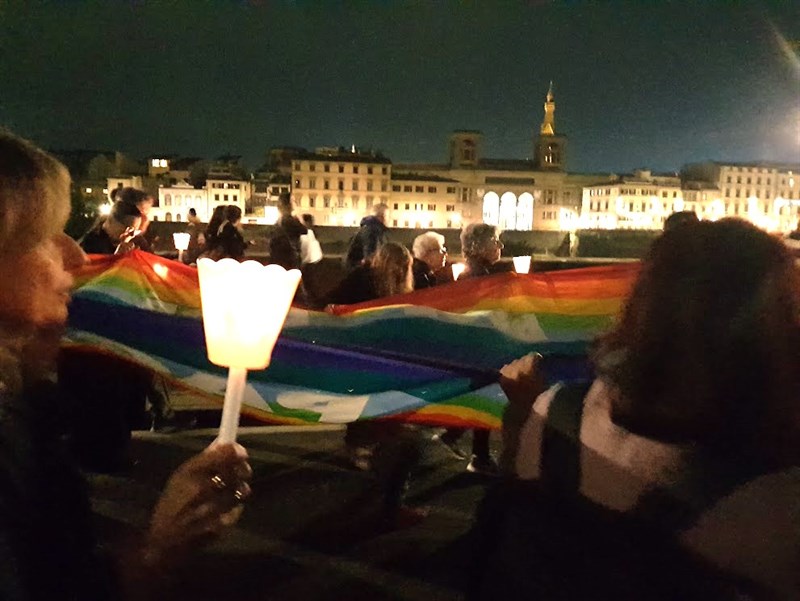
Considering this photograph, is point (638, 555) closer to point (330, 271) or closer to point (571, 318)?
point (571, 318)

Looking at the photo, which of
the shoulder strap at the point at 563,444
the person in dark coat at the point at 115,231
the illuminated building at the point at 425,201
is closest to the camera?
the shoulder strap at the point at 563,444

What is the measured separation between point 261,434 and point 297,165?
10353cm

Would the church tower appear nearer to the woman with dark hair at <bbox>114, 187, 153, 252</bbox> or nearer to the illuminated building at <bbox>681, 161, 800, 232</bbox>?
the illuminated building at <bbox>681, 161, 800, 232</bbox>

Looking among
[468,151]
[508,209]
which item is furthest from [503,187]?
[468,151]

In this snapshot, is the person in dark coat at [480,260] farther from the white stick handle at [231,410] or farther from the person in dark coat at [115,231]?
the white stick handle at [231,410]

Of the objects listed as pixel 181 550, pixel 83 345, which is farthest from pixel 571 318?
pixel 181 550

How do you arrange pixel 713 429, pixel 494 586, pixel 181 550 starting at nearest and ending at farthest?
pixel 181 550 < pixel 713 429 < pixel 494 586

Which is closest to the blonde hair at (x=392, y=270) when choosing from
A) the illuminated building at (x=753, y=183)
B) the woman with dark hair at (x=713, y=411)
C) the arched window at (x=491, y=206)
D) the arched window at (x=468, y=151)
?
the woman with dark hair at (x=713, y=411)

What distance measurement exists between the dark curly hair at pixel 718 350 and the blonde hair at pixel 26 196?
117cm

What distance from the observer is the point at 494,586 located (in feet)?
6.44

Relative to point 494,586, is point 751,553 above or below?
above

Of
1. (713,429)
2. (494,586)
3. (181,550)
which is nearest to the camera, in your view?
(181,550)

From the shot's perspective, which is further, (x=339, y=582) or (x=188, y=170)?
(x=188, y=170)

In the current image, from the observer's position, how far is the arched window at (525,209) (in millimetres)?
123400
